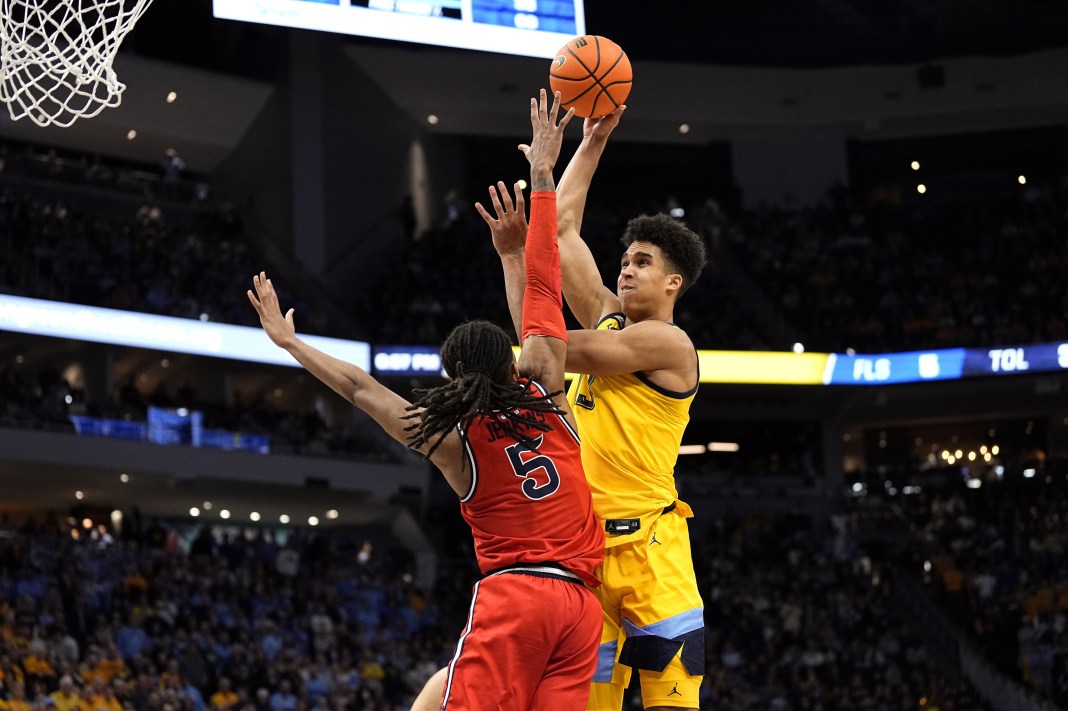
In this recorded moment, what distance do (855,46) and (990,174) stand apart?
5.17 m

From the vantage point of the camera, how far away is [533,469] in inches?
176

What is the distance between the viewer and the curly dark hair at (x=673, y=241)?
5.18m

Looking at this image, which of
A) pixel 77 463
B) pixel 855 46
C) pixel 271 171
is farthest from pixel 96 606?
pixel 855 46

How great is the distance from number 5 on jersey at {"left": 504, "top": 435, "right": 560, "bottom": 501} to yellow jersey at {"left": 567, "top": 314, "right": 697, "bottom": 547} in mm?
600

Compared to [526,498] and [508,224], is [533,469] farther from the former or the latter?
[508,224]

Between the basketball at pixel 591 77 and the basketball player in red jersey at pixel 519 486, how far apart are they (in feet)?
3.16

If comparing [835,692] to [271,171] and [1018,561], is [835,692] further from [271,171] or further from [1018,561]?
[271,171]

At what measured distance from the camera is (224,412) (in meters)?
22.7

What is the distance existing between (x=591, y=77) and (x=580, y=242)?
0.64m

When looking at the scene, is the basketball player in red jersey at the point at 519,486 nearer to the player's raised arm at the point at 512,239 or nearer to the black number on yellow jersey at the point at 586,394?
the player's raised arm at the point at 512,239

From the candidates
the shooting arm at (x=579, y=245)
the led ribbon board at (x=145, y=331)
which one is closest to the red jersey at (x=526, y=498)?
the shooting arm at (x=579, y=245)

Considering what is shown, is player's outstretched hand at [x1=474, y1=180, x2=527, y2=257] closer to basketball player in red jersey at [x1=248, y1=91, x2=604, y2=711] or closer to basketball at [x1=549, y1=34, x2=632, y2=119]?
basketball player in red jersey at [x1=248, y1=91, x2=604, y2=711]

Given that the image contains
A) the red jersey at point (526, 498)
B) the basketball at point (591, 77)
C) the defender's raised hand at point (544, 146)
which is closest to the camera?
the red jersey at point (526, 498)

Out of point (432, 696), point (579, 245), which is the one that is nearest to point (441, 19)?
→ point (579, 245)
